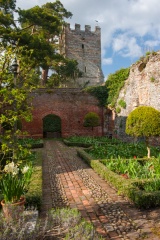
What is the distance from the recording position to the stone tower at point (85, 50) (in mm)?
33062

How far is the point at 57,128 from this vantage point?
2152 cm

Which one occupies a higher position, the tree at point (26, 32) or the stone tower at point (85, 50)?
the stone tower at point (85, 50)

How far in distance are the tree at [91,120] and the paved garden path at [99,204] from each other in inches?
448

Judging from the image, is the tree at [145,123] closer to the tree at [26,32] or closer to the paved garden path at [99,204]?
Answer: the paved garden path at [99,204]

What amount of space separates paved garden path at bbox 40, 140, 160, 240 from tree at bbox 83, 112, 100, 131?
11.4m

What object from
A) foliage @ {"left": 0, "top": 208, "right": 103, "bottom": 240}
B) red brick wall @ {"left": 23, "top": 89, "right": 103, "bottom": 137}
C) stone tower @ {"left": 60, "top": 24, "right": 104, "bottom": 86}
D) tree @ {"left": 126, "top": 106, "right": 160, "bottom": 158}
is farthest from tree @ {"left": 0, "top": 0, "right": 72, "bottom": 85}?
stone tower @ {"left": 60, "top": 24, "right": 104, "bottom": 86}

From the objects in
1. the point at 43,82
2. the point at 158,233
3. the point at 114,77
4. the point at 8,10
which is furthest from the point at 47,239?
the point at 43,82

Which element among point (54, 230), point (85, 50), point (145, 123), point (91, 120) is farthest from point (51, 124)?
point (54, 230)

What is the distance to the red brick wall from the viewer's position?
19.4 meters

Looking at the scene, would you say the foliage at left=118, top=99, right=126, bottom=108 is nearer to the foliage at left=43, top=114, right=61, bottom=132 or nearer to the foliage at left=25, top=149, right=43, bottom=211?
the foliage at left=43, top=114, right=61, bottom=132

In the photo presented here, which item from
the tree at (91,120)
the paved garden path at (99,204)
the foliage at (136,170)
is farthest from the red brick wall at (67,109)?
the foliage at (136,170)

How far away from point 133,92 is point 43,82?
15.8 metres

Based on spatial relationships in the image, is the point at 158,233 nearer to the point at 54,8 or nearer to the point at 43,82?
the point at 43,82

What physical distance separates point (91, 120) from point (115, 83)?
3593 mm
